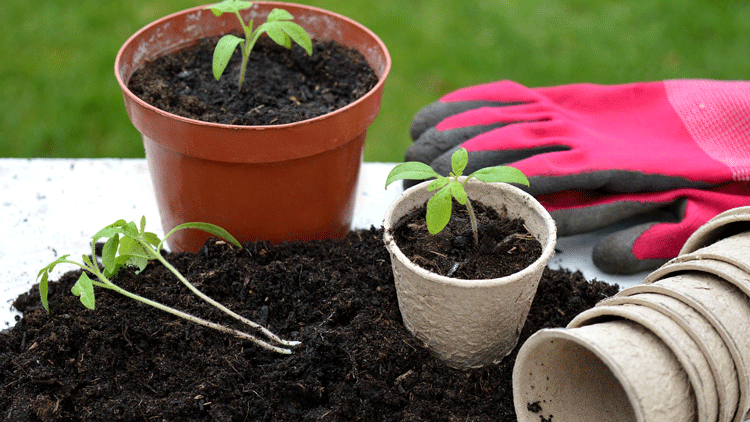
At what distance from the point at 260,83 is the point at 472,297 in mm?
704

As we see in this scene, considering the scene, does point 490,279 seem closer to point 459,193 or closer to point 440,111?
point 459,193

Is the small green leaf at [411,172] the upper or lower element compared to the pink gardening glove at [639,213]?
upper

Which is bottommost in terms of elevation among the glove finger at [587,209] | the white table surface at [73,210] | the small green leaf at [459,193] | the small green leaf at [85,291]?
the white table surface at [73,210]

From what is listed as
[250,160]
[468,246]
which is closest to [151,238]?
[250,160]

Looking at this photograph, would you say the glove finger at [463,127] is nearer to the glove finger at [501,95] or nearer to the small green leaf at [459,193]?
the glove finger at [501,95]

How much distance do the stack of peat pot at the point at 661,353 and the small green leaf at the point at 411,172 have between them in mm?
307

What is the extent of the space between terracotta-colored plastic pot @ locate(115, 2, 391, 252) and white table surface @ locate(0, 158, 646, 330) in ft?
0.69

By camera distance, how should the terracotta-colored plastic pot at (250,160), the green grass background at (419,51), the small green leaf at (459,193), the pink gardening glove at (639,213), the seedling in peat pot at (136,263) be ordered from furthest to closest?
the green grass background at (419,51) < the pink gardening glove at (639,213) < the terracotta-colored plastic pot at (250,160) < the seedling in peat pot at (136,263) < the small green leaf at (459,193)

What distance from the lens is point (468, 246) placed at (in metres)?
1.12

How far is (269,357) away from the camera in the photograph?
1.09 meters

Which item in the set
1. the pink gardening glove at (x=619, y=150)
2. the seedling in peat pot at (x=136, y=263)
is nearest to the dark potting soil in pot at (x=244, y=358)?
the seedling in peat pot at (x=136, y=263)

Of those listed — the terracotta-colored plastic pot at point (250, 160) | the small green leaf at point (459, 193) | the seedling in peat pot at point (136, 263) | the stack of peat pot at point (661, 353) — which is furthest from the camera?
the terracotta-colored plastic pot at point (250, 160)

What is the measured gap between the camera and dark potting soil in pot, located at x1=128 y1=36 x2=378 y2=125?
127 centimetres

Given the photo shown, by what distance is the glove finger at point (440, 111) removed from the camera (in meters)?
1.58
